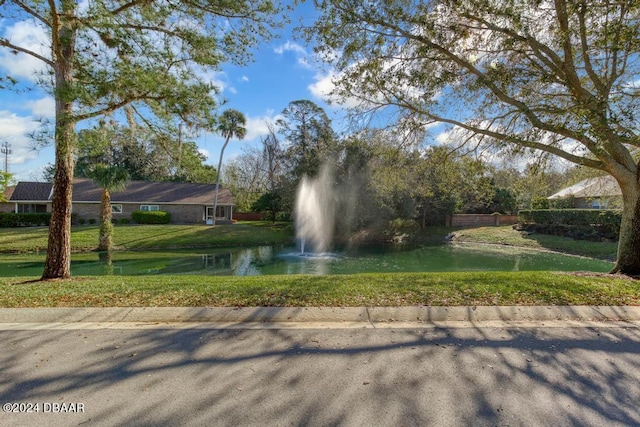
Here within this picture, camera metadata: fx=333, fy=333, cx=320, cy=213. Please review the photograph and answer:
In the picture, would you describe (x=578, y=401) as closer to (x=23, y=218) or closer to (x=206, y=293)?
(x=206, y=293)

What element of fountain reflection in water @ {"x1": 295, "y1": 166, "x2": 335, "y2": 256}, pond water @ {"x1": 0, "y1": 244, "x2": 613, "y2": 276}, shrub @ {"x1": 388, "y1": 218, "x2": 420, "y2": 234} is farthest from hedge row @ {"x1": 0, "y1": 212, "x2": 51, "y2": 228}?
shrub @ {"x1": 388, "y1": 218, "x2": 420, "y2": 234}

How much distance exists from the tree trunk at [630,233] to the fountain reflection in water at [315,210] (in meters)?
20.0

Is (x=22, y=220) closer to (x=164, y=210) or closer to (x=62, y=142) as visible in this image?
(x=164, y=210)

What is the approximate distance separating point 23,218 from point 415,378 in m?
33.1

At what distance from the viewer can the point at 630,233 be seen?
26.3ft

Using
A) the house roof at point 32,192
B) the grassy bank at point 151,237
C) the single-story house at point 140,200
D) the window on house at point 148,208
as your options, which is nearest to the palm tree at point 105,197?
the grassy bank at point 151,237

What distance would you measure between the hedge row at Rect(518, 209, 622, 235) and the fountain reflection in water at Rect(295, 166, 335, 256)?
17.1 meters

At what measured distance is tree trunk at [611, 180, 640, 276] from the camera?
25.9 feet

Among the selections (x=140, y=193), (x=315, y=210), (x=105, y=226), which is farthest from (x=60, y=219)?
(x=140, y=193)

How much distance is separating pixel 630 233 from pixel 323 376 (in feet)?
29.2

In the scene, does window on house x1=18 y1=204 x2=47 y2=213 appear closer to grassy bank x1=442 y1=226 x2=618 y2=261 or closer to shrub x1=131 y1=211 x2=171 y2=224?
shrub x1=131 y1=211 x2=171 y2=224

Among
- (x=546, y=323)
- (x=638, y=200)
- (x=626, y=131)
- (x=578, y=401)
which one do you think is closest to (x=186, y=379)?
(x=578, y=401)

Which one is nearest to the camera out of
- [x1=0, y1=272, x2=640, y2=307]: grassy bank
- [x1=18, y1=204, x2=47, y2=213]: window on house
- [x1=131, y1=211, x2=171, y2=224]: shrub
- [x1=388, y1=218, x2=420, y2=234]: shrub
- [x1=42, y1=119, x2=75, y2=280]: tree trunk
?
[x1=0, y1=272, x2=640, y2=307]: grassy bank

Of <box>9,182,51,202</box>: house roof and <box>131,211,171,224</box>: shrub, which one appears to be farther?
<box>131,211,171,224</box>: shrub
